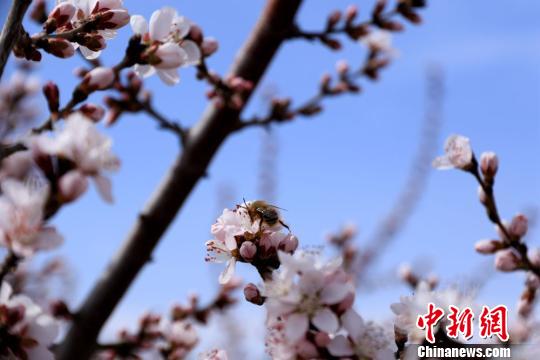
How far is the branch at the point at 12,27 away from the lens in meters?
1.47

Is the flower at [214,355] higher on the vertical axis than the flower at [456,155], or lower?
lower

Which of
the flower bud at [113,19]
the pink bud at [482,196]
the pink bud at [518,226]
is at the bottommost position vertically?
the pink bud at [518,226]

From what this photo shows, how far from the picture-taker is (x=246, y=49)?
10.6 feet

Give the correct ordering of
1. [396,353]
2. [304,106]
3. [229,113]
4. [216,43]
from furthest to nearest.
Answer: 1. [304,106]
2. [229,113]
3. [216,43]
4. [396,353]

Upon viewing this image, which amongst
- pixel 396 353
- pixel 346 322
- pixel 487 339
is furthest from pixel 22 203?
pixel 487 339

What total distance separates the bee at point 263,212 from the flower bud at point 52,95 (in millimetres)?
568

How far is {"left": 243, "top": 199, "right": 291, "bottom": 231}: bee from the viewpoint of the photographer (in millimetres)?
1735

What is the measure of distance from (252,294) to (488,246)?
1079 mm

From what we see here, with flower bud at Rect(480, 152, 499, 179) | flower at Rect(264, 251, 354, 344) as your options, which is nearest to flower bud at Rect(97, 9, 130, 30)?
flower at Rect(264, 251, 354, 344)

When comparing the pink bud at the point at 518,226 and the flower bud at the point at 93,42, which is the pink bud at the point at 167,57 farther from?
the pink bud at the point at 518,226

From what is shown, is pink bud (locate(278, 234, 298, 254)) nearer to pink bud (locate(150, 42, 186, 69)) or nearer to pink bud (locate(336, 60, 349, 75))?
pink bud (locate(150, 42, 186, 69))

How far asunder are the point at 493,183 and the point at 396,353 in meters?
0.91

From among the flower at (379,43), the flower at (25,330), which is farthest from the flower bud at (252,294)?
the flower at (379,43)

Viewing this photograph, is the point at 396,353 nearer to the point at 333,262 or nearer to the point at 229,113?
the point at 333,262
